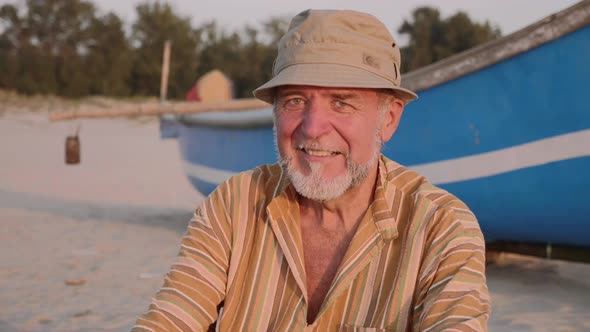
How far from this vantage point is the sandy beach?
372cm

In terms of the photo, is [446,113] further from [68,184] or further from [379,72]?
[68,184]

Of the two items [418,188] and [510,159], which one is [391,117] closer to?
[418,188]

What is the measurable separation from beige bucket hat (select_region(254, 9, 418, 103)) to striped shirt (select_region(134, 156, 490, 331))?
0.33 meters

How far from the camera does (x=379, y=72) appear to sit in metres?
1.82

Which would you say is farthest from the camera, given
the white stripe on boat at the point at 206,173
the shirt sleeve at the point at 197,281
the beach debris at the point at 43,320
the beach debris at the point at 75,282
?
the white stripe on boat at the point at 206,173

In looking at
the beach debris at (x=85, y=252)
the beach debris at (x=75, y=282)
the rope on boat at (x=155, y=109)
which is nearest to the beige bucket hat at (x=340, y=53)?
the beach debris at (x=75, y=282)

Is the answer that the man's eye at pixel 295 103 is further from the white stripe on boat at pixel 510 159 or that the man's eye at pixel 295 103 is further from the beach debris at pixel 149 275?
the beach debris at pixel 149 275

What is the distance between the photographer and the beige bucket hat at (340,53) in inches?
70.5

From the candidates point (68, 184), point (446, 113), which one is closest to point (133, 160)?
point (68, 184)

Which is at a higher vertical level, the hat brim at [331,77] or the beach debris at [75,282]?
the hat brim at [331,77]

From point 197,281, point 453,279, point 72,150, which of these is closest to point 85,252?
point 72,150

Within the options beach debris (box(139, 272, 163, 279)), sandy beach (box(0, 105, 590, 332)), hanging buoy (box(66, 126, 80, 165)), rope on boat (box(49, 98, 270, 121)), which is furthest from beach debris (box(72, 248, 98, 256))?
rope on boat (box(49, 98, 270, 121))

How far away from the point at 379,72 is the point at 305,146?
0.28 meters

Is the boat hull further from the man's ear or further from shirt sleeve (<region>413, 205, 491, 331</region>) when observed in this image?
shirt sleeve (<region>413, 205, 491, 331</region>)
